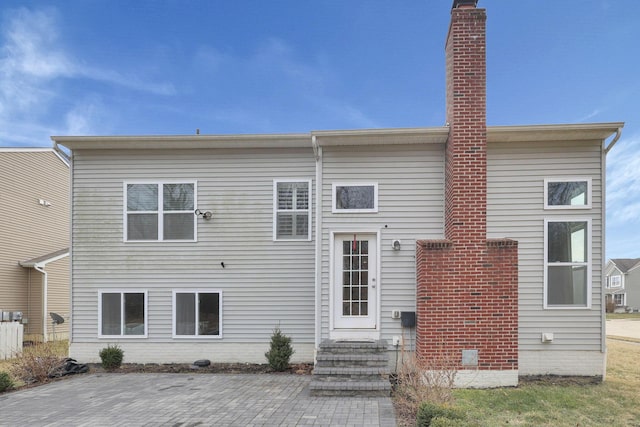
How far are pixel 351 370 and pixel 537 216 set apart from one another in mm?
4592

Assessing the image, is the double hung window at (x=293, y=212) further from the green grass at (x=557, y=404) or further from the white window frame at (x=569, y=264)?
the white window frame at (x=569, y=264)

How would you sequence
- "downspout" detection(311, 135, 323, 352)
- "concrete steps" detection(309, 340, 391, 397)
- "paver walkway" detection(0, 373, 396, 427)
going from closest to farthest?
"paver walkway" detection(0, 373, 396, 427) < "concrete steps" detection(309, 340, 391, 397) < "downspout" detection(311, 135, 323, 352)

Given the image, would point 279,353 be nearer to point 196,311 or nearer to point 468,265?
point 196,311

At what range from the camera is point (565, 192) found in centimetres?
771

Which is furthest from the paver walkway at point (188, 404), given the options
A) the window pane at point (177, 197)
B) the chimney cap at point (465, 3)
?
the chimney cap at point (465, 3)

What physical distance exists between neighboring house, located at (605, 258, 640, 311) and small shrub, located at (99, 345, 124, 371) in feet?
140

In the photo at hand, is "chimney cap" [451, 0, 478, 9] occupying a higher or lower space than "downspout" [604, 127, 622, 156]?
higher

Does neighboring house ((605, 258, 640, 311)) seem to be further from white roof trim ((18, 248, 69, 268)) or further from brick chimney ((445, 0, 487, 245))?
white roof trim ((18, 248, 69, 268))

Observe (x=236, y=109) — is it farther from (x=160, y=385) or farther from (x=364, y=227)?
(x=160, y=385)

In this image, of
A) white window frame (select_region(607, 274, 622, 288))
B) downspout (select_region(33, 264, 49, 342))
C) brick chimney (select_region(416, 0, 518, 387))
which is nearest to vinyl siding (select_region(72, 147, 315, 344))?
brick chimney (select_region(416, 0, 518, 387))

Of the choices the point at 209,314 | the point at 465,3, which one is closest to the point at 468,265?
the point at 465,3

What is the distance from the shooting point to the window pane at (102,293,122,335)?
8.66 meters

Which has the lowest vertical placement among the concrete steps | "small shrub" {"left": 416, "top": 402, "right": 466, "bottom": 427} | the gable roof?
the gable roof

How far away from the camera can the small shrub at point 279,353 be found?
7.73 meters
